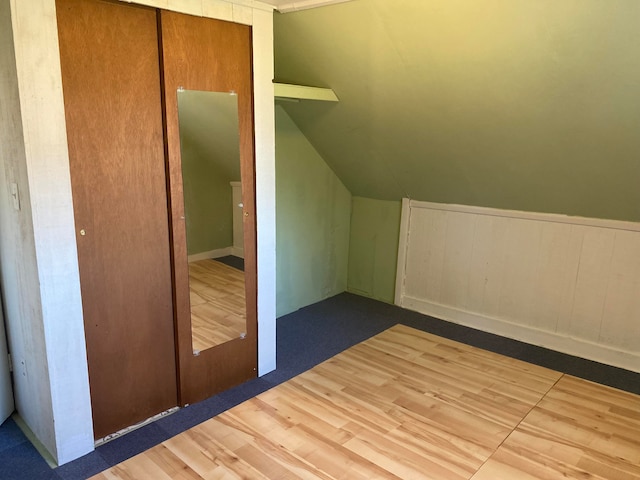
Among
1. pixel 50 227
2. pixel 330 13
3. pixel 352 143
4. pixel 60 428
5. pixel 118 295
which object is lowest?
pixel 60 428

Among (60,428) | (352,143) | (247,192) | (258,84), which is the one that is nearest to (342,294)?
(352,143)

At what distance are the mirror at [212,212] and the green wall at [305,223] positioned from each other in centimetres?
102

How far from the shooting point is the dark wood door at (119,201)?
1896 mm

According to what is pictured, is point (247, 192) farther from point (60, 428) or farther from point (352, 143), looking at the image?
point (60, 428)

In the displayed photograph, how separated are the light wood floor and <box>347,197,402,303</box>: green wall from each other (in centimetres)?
115

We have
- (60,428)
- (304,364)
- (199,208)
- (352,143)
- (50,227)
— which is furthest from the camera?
(352,143)

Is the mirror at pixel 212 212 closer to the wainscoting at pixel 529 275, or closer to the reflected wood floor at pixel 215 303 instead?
the reflected wood floor at pixel 215 303

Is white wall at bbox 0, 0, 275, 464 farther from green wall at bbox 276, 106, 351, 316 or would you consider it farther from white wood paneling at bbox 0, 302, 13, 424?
green wall at bbox 276, 106, 351, 316

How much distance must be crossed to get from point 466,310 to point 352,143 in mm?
1562

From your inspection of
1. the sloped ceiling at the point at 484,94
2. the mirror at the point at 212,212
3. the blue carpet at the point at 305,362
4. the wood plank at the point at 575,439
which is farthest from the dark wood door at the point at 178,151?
the wood plank at the point at 575,439

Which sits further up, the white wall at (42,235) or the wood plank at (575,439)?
the white wall at (42,235)

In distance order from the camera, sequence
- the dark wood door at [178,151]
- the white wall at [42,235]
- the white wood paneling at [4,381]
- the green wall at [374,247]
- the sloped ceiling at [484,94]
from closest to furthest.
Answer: the white wall at [42,235], the sloped ceiling at [484,94], the dark wood door at [178,151], the white wood paneling at [4,381], the green wall at [374,247]

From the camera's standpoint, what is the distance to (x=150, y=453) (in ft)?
6.89

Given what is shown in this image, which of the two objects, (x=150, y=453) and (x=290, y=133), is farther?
(x=290, y=133)
